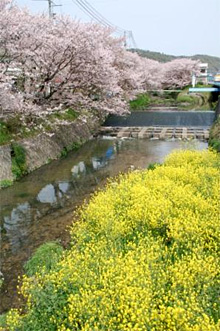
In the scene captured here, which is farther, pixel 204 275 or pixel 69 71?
pixel 69 71

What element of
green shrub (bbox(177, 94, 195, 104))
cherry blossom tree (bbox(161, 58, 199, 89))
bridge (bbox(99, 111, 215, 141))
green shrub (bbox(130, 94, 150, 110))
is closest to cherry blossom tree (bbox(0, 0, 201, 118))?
bridge (bbox(99, 111, 215, 141))

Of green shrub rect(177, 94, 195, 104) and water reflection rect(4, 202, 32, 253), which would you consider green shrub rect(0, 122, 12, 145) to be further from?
green shrub rect(177, 94, 195, 104)

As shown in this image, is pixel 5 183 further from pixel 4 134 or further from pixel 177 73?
pixel 177 73

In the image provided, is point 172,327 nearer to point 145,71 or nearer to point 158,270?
point 158,270

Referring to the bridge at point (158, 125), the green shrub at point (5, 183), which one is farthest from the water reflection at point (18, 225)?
the bridge at point (158, 125)

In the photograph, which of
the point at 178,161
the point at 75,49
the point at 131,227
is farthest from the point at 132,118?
the point at 131,227

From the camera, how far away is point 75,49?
74.2 ft

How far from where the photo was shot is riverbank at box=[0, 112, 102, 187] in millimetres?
20781

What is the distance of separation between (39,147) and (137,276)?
61.5ft

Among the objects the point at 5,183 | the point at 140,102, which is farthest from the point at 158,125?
the point at 5,183

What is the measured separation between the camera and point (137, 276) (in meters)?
7.09

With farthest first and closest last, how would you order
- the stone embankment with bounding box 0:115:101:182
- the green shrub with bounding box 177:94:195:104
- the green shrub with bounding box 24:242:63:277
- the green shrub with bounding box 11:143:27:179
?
the green shrub with bounding box 177:94:195:104
the green shrub with bounding box 11:143:27:179
the stone embankment with bounding box 0:115:101:182
the green shrub with bounding box 24:242:63:277

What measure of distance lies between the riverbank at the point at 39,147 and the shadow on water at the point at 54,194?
0.60m

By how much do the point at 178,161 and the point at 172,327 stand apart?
11.7 m
